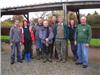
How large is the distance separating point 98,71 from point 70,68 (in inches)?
44.7

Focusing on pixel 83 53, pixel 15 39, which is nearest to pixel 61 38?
pixel 83 53

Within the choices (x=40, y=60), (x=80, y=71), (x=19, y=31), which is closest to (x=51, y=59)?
(x=40, y=60)

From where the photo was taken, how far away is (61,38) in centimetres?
1371

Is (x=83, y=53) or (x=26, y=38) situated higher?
(x=26, y=38)

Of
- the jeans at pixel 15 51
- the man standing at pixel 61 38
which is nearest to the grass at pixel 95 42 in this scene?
the man standing at pixel 61 38

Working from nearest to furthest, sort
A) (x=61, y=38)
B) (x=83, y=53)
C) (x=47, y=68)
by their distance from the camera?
(x=47, y=68), (x=83, y=53), (x=61, y=38)

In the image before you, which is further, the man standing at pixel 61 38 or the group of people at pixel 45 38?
the man standing at pixel 61 38

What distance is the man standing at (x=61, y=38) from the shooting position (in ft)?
44.7

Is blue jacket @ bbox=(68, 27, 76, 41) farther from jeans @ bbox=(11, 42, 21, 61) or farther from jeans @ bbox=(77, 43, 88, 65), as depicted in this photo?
jeans @ bbox=(11, 42, 21, 61)

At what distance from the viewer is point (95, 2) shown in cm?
1510

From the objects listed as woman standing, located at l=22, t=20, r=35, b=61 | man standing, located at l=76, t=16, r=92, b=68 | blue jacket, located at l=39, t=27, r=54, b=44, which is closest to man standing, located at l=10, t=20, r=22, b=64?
woman standing, located at l=22, t=20, r=35, b=61

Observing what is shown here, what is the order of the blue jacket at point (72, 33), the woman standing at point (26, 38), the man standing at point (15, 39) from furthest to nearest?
1. the blue jacket at point (72, 33)
2. the woman standing at point (26, 38)
3. the man standing at point (15, 39)

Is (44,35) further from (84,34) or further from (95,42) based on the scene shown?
(95,42)

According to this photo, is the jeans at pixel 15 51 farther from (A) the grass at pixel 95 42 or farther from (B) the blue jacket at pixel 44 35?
(A) the grass at pixel 95 42
